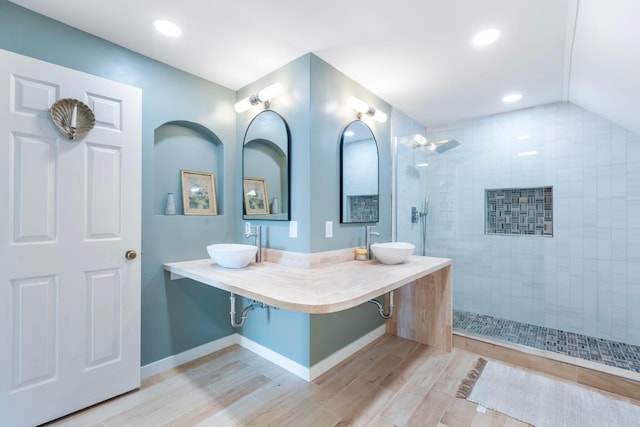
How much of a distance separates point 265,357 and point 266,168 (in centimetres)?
150

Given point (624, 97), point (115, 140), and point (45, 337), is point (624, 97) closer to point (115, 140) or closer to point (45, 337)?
point (115, 140)

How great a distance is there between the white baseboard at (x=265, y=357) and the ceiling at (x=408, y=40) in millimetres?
2192

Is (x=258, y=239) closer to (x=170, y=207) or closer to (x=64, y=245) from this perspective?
(x=170, y=207)

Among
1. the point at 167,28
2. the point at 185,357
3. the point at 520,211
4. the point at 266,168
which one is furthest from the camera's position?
the point at 520,211

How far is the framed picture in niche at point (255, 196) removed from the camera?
92.5 inches

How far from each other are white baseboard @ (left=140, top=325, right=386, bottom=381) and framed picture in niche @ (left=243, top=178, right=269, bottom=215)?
1.09m

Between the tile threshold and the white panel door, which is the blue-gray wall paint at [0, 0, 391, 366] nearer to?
the white panel door

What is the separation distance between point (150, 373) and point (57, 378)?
0.55 meters

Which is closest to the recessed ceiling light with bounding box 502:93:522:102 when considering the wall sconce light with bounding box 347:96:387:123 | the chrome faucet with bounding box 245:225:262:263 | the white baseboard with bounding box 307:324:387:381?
the wall sconce light with bounding box 347:96:387:123

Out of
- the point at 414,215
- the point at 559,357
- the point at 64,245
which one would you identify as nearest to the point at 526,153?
the point at 414,215

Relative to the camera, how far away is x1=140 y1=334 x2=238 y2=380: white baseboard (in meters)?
2.01

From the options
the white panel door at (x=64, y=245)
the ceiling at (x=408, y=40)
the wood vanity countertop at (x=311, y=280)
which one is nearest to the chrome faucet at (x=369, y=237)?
the wood vanity countertop at (x=311, y=280)

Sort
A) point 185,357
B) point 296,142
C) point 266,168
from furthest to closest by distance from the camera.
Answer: point 266,168 → point 185,357 → point 296,142

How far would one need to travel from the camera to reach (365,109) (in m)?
2.41
